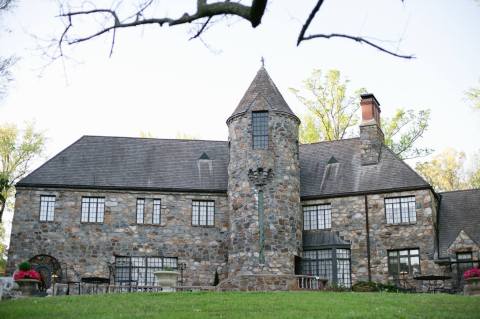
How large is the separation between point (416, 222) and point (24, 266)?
53.3ft

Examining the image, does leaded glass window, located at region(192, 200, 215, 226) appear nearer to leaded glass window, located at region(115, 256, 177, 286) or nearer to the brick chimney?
leaded glass window, located at region(115, 256, 177, 286)

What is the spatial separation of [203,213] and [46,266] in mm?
7536

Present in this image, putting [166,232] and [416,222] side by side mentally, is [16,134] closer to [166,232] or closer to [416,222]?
[166,232]

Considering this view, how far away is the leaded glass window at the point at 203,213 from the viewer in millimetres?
30156

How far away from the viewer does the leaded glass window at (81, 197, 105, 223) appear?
→ 2959 cm

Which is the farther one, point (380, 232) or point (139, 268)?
point (139, 268)

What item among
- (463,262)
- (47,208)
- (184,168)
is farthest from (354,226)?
(47,208)

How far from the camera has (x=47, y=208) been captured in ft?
97.1

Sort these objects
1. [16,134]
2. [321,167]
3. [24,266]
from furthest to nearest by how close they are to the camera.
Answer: [16,134], [321,167], [24,266]

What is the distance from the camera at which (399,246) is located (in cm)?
2769

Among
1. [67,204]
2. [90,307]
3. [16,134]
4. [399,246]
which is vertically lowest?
[90,307]

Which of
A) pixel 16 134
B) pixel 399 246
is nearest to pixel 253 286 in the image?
pixel 399 246

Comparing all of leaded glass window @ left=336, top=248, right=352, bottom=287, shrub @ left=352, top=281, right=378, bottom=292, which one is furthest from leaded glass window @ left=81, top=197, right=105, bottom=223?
shrub @ left=352, top=281, right=378, bottom=292

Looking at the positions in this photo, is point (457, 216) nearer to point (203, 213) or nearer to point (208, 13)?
point (203, 213)
